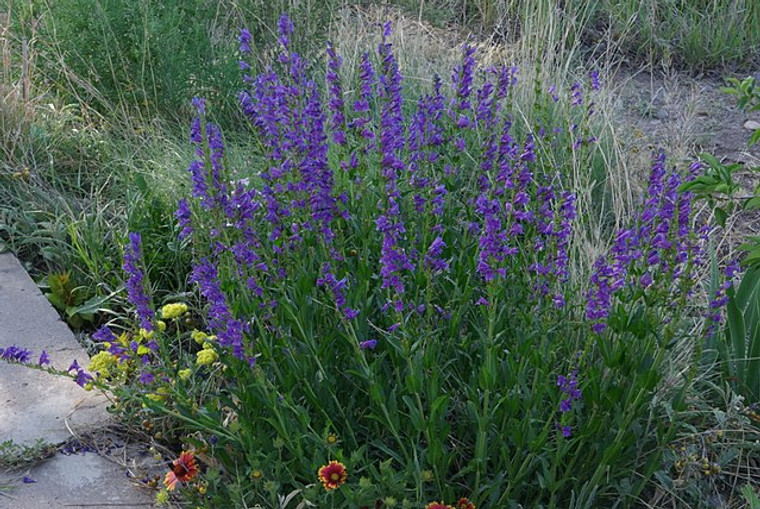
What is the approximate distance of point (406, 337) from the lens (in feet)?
6.83

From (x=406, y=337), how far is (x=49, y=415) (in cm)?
147

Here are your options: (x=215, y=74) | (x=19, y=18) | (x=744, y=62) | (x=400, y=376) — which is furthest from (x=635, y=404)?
(x=744, y=62)

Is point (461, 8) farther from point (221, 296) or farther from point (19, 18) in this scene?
point (221, 296)

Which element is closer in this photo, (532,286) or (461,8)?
(532,286)

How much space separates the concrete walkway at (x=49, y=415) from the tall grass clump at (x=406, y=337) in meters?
0.26

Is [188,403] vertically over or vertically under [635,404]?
under

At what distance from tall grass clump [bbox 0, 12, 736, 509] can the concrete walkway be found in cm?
26

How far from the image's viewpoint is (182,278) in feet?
12.4

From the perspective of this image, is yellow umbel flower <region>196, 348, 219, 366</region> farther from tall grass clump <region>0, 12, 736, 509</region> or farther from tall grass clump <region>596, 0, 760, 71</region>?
tall grass clump <region>596, 0, 760, 71</region>

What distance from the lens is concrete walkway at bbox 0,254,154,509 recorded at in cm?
260

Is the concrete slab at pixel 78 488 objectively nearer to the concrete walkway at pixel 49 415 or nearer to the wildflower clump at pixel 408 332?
the concrete walkway at pixel 49 415

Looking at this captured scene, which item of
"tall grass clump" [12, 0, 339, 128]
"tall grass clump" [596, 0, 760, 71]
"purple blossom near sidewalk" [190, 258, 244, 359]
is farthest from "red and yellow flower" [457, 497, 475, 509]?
"tall grass clump" [596, 0, 760, 71]

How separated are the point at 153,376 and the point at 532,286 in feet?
3.58

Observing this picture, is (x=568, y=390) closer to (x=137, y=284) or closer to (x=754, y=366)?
(x=754, y=366)
